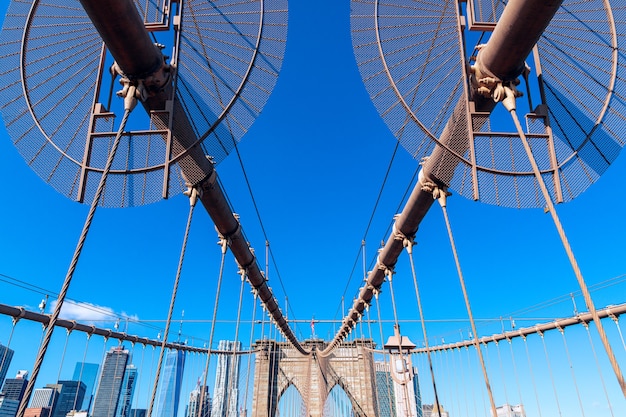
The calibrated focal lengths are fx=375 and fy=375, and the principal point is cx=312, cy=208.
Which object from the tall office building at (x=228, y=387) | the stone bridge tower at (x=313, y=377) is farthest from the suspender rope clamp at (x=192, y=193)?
the stone bridge tower at (x=313, y=377)

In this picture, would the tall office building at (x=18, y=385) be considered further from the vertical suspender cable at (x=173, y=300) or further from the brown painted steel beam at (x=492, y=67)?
the brown painted steel beam at (x=492, y=67)

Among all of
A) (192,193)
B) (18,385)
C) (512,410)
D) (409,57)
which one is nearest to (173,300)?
(192,193)

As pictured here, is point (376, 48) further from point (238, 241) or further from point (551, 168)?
point (238, 241)

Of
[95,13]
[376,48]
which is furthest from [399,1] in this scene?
[95,13]

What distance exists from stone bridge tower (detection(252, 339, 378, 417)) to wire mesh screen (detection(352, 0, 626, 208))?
108 feet

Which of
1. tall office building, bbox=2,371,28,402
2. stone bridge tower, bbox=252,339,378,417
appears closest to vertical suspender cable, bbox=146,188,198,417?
tall office building, bbox=2,371,28,402

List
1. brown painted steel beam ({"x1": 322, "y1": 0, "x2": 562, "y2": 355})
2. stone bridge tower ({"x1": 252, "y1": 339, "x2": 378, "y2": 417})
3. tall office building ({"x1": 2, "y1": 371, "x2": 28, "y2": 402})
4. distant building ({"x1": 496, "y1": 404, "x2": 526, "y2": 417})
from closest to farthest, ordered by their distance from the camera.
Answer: brown painted steel beam ({"x1": 322, "y1": 0, "x2": 562, "y2": 355}) → distant building ({"x1": 496, "y1": 404, "x2": 526, "y2": 417}) → tall office building ({"x1": 2, "y1": 371, "x2": 28, "y2": 402}) → stone bridge tower ({"x1": 252, "y1": 339, "x2": 378, "y2": 417})

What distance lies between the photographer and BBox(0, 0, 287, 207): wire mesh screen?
4.36m

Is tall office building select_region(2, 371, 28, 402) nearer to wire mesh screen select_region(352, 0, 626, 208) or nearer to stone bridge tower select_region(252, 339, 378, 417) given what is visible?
stone bridge tower select_region(252, 339, 378, 417)

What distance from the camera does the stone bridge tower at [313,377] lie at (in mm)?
35469

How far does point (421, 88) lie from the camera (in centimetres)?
468

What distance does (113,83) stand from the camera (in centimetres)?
433

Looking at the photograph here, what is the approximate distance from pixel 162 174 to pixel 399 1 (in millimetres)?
3606

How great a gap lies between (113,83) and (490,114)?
14.4 feet
